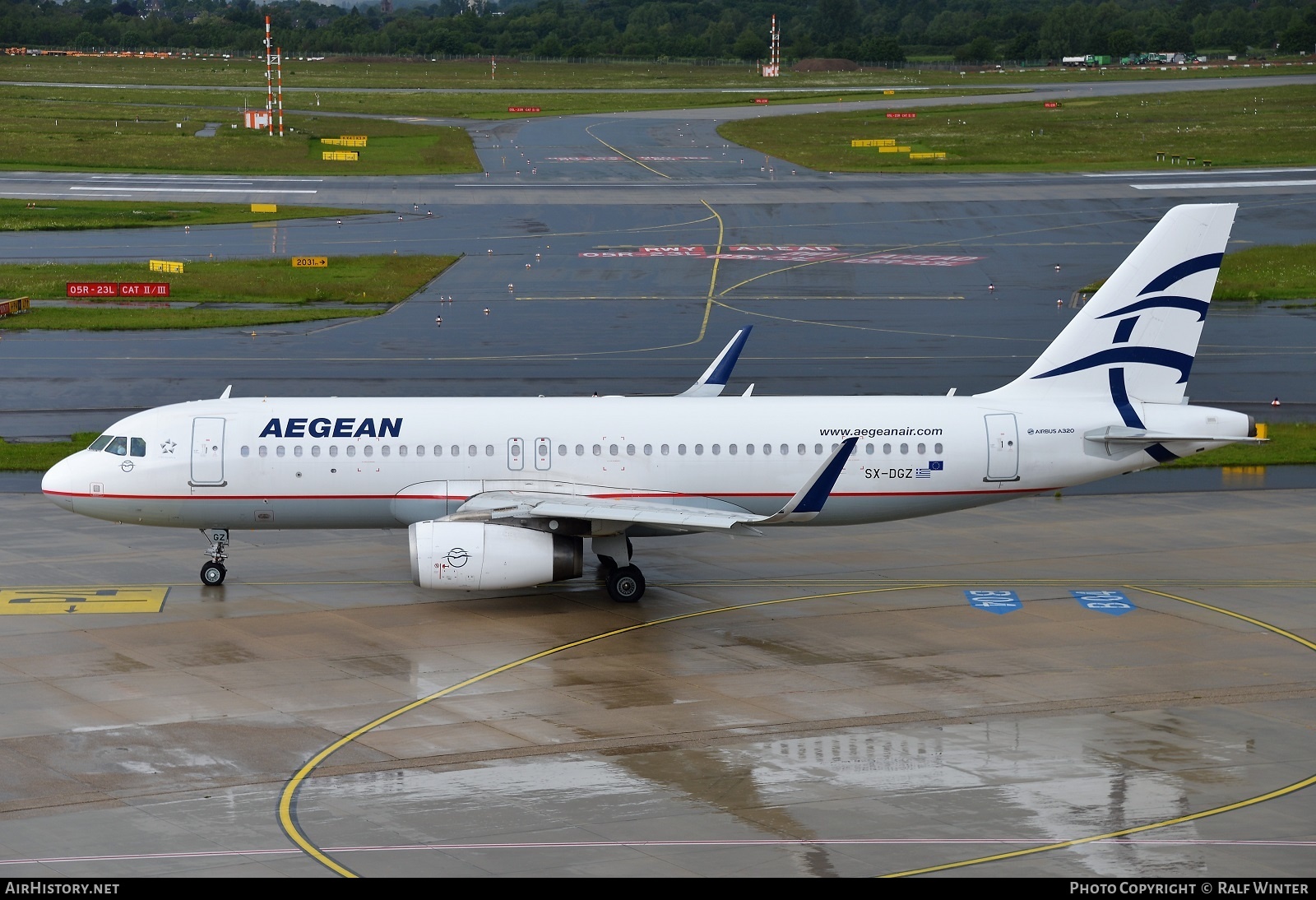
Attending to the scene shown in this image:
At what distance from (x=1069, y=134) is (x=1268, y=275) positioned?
62.6 m

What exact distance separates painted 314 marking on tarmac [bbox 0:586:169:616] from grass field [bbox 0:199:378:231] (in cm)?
6014

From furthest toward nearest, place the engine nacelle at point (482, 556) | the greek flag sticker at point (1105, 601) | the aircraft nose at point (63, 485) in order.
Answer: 1. the aircraft nose at point (63, 485)
2. the greek flag sticker at point (1105, 601)
3. the engine nacelle at point (482, 556)

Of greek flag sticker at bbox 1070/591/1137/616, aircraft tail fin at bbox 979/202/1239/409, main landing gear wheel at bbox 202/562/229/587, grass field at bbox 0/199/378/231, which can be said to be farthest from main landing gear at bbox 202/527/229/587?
grass field at bbox 0/199/378/231

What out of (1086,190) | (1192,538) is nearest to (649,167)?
(1086,190)

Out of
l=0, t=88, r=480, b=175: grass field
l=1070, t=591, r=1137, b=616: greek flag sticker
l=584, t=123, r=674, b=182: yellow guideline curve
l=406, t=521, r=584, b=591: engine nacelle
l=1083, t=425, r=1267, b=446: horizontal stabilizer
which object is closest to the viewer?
l=406, t=521, r=584, b=591: engine nacelle

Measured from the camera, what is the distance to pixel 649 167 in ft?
388

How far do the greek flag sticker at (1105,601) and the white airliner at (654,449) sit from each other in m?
2.61

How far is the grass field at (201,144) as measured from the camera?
4658 inches

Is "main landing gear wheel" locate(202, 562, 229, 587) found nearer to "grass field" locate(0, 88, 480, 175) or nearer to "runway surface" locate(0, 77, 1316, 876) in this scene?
"runway surface" locate(0, 77, 1316, 876)

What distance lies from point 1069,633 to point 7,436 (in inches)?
1304

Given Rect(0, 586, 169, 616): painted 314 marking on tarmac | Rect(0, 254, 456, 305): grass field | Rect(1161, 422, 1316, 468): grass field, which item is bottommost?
Rect(0, 586, 169, 616): painted 314 marking on tarmac

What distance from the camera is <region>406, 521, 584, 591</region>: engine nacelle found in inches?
1270

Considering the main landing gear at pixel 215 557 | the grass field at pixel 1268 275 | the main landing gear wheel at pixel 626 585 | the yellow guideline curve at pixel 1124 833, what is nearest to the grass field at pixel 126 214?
the grass field at pixel 1268 275

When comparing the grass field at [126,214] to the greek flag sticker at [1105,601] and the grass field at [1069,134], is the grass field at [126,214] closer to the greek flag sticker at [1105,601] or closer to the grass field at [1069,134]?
the grass field at [1069,134]
